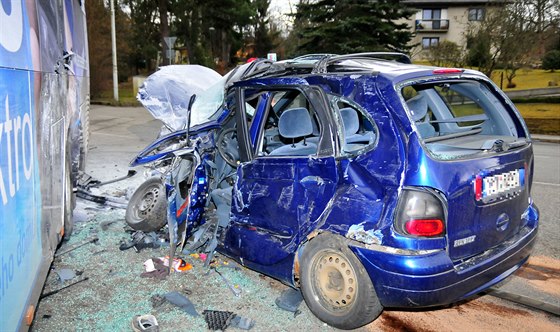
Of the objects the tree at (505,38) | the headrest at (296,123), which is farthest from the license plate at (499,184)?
the tree at (505,38)

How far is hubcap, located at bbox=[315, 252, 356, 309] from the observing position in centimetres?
321

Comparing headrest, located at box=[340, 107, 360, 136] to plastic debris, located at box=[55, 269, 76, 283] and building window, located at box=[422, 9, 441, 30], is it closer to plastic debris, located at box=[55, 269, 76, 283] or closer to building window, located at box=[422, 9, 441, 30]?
plastic debris, located at box=[55, 269, 76, 283]

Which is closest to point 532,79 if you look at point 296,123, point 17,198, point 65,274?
point 296,123

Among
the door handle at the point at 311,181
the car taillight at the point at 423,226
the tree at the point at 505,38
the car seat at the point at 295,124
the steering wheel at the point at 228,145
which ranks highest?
the tree at the point at 505,38

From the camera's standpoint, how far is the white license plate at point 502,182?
313cm

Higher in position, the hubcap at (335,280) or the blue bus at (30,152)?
the blue bus at (30,152)

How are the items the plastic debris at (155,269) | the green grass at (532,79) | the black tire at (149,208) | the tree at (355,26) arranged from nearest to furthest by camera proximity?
the plastic debris at (155,269) → the black tire at (149,208) → the tree at (355,26) → the green grass at (532,79)

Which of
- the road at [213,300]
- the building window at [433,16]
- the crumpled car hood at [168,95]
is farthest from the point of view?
the building window at [433,16]

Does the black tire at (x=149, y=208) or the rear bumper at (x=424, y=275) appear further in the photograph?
the black tire at (x=149, y=208)

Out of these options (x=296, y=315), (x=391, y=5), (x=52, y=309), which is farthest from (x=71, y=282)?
(x=391, y=5)

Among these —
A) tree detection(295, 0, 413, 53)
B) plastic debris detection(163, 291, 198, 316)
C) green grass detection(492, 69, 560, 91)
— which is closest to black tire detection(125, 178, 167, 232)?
plastic debris detection(163, 291, 198, 316)

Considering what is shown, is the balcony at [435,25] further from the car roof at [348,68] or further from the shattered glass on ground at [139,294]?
the shattered glass on ground at [139,294]

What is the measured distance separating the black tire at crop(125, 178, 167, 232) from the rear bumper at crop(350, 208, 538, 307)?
2.83m

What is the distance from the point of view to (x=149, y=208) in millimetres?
5316
